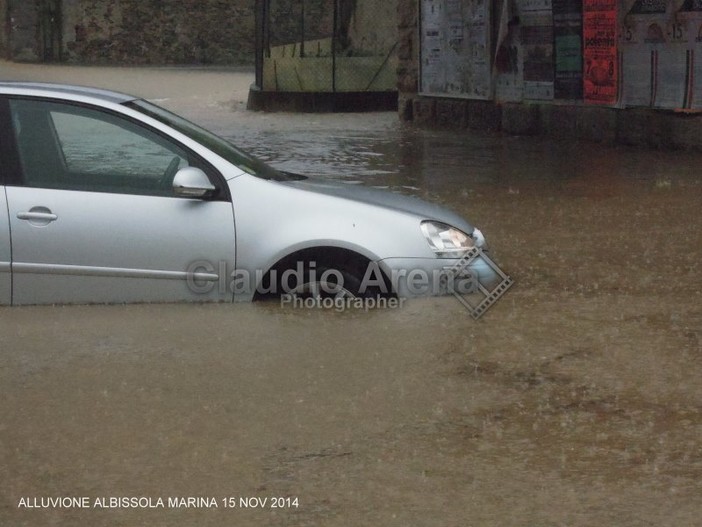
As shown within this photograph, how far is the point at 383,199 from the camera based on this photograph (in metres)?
7.74

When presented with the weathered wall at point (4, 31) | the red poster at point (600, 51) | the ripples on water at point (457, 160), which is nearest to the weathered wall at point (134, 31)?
the weathered wall at point (4, 31)

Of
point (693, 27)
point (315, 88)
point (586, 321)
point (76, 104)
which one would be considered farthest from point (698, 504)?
point (315, 88)

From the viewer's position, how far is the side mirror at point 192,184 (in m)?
7.02

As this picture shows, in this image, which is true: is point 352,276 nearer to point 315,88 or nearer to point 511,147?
point 511,147

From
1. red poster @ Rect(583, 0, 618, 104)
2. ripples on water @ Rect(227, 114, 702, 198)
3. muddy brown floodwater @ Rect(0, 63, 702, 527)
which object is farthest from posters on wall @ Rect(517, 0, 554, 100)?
muddy brown floodwater @ Rect(0, 63, 702, 527)

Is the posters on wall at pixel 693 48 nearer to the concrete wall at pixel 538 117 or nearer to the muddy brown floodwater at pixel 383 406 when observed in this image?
the concrete wall at pixel 538 117

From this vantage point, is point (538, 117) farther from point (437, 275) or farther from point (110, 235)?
point (110, 235)

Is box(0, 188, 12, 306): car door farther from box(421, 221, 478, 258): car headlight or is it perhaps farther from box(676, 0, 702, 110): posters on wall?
box(676, 0, 702, 110): posters on wall

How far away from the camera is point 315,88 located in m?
29.3

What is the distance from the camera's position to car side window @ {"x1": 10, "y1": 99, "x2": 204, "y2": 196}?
720 cm

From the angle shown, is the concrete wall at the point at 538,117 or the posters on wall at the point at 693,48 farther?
the concrete wall at the point at 538,117

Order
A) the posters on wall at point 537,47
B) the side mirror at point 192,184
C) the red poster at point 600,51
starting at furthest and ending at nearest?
the posters on wall at point 537,47 → the red poster at point 600,51 → the side mirror at point 192,184

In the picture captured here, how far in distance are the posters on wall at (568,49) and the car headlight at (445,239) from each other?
11.9m

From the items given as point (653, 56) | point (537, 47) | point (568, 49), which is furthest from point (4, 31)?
point (653, 56)
